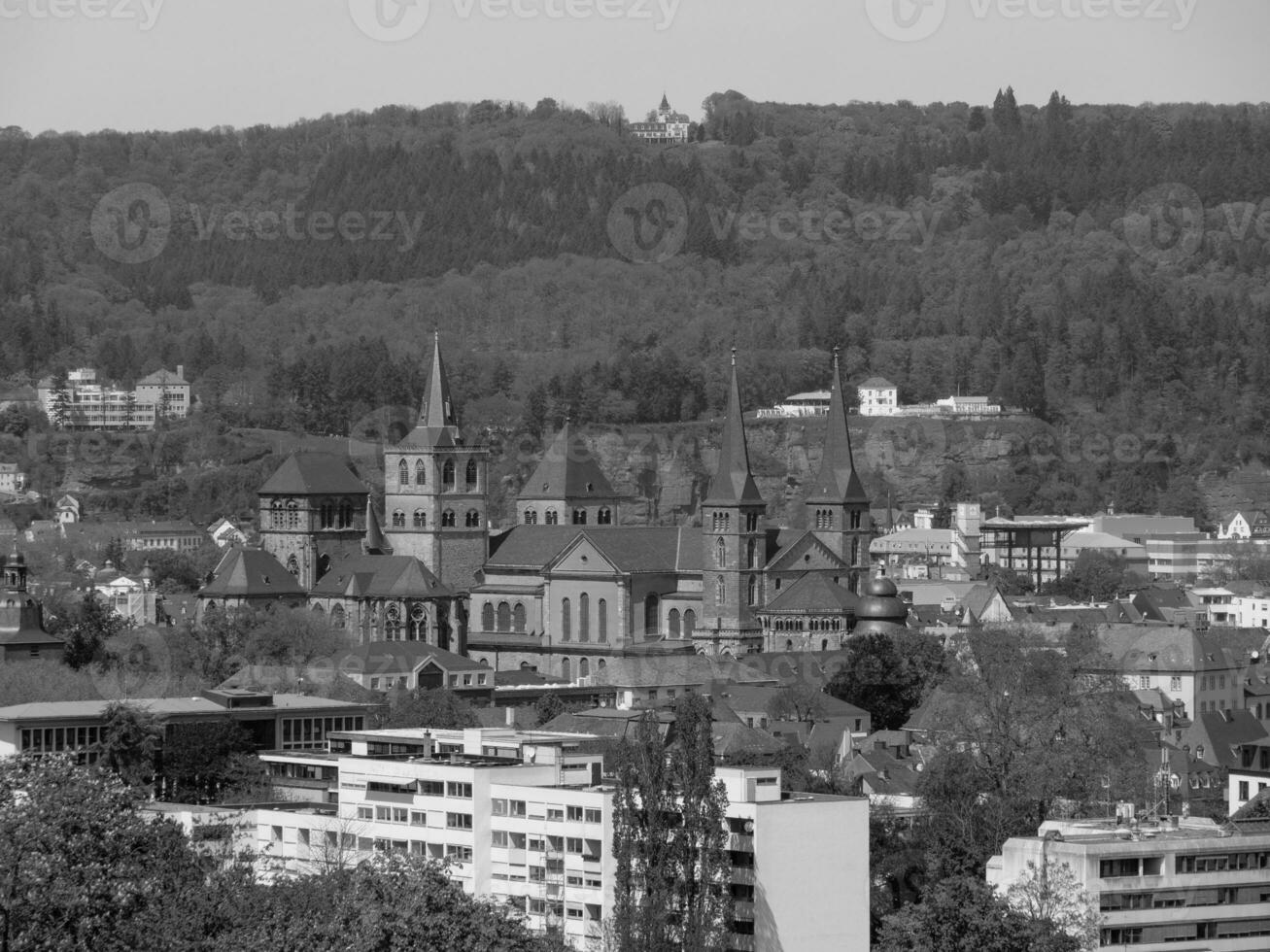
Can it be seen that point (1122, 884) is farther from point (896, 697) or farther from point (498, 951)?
point (896, 697)

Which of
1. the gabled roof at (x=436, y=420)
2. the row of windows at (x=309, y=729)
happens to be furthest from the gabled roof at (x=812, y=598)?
the row of windows at (x=309, y=729)

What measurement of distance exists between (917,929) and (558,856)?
29.1ft

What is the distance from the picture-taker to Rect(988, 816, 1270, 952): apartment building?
59.1 m

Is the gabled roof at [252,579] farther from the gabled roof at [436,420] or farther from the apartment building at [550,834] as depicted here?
the apartment building at [550,834]

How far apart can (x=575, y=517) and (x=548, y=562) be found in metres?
8.44

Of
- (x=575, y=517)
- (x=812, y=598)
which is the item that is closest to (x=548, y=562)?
(x=575, y=517)

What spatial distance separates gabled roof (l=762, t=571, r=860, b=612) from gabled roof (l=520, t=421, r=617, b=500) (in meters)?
14.7

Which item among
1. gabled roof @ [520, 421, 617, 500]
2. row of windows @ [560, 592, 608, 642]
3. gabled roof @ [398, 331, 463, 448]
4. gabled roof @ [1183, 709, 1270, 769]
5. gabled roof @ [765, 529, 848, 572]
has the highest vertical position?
gabled roof @ [398, 331, 463, 448]

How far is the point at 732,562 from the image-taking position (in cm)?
11588

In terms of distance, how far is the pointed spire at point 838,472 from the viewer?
12131 centimetres

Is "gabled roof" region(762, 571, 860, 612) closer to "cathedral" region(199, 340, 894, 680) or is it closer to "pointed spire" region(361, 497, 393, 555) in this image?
"cathedral" region(199, 340, 894, 680)

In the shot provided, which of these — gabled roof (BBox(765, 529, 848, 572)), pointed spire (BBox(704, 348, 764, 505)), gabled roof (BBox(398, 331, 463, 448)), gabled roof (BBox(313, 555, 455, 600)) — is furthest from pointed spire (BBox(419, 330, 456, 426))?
gabled roof (BBox(765, 529, 848, 572))

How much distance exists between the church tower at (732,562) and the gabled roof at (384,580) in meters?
9.95

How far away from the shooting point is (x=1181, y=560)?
179500 mm
